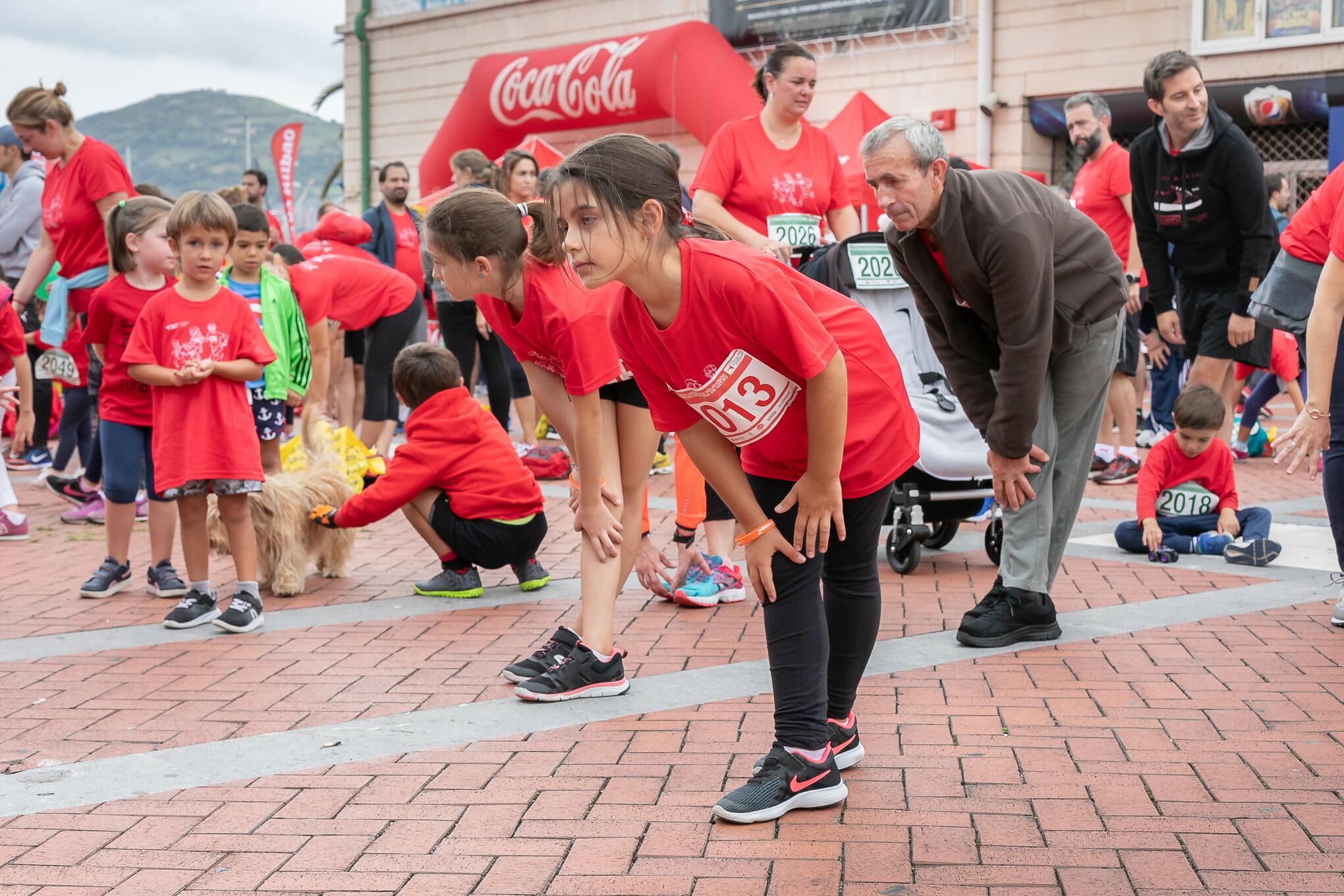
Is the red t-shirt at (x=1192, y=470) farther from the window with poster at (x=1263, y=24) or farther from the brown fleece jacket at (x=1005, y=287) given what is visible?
the window with poster at (x=1263, y=24)

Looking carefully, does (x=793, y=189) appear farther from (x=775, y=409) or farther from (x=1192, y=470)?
(x=775, y=409)

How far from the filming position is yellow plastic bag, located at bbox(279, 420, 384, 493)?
22.5 feet

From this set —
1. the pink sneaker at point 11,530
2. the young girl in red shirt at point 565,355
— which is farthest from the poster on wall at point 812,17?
the young girl in red shirt at point 565,355

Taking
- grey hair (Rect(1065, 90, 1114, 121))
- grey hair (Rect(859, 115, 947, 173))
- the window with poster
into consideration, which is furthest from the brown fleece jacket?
the window with poster

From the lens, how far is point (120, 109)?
118 m

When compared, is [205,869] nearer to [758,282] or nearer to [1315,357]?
[758,282]

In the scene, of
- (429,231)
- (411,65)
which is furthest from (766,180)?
(411,65)

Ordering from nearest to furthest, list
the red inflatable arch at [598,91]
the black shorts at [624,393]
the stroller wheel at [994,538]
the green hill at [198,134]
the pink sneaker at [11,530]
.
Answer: the black shorts at [624,393]
the stroller wheel at [994,538]
the pink sneaker at [11,530]
the red inflatable arch at [598,91]
the green hill at [198,134]

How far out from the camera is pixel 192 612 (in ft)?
16.5

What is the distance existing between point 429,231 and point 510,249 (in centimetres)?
23

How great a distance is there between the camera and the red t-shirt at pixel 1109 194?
8.63 m

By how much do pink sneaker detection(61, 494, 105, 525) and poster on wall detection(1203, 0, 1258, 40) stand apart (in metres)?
12.4

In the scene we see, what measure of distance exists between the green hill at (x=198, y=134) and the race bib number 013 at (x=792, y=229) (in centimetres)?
8477

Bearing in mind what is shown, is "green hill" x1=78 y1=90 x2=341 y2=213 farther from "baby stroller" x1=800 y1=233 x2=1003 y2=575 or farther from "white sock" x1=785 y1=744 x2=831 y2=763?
"white sock" x1=785 y1=744 x2=831 y2=763
